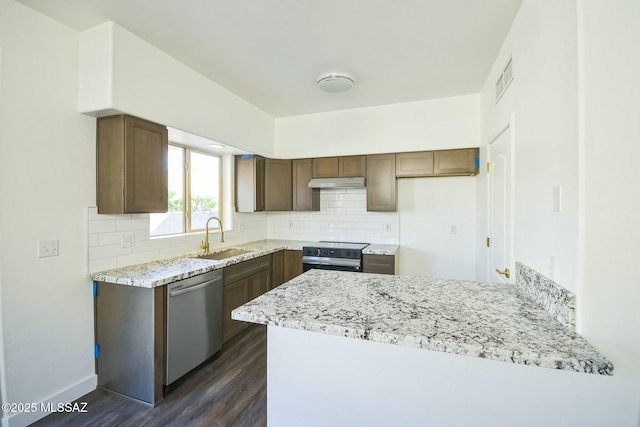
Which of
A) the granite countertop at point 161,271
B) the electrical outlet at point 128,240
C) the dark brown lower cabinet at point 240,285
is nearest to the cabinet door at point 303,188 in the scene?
the dark brown lower cabinet at point 240,285

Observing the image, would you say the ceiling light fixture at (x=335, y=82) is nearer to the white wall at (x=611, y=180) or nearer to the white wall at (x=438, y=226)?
the white wall at (x=438, y=226)

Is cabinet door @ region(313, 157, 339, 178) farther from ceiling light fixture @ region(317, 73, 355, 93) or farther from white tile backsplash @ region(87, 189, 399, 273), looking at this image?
ceiling light fixture @ region(317, 73, 355, 93)

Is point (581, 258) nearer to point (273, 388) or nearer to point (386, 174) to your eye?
point (273, 388)

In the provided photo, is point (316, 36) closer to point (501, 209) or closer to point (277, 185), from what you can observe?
point (501, 209)

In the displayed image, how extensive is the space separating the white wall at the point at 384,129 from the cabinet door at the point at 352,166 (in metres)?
0.08

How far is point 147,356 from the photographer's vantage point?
202cm

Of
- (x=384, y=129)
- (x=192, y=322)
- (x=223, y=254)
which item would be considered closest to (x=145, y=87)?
(x=223, y=254)

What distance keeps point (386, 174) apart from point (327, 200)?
3.27 ft

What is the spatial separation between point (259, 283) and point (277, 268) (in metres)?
0.43

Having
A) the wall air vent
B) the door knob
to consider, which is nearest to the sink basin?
the door knob

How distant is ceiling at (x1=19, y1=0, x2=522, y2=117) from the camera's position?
185 centimetres

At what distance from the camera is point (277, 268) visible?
12.2 ft

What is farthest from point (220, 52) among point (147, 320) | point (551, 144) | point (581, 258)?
point (581, 258)

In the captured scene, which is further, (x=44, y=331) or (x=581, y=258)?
(x=44, y=331)
